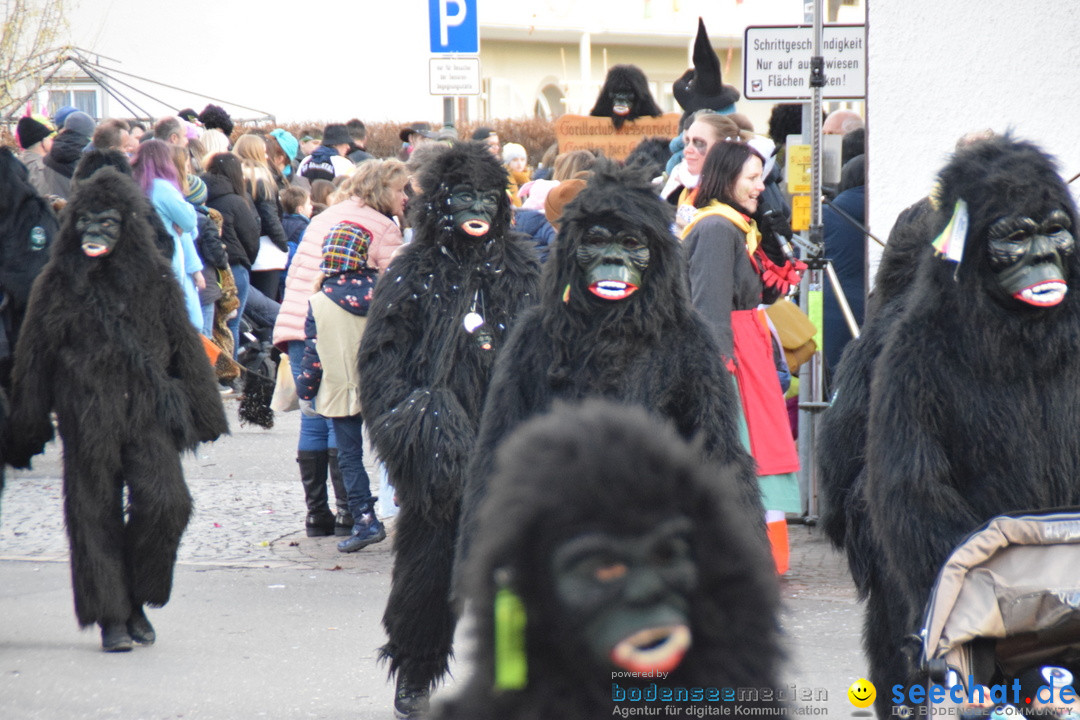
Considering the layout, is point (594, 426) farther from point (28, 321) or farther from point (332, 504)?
point (332, 504)

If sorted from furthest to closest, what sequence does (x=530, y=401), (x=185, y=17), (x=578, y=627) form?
1. (x=185, y=17)
2. (x=530, y=401)
3. (x=578, y=627)

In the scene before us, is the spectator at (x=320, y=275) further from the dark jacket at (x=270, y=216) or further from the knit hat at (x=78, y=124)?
the dark jacket at (x=270, y=216)

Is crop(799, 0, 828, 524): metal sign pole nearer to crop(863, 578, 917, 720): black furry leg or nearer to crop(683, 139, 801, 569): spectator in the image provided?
crop(683, 139, 801, 569): spectator

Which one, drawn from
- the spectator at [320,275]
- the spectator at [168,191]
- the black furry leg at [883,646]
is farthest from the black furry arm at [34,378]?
the black furry leg at [883,646]

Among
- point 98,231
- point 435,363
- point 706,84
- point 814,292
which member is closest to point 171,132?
point 706,84

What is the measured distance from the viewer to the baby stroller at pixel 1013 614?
11.0 ft

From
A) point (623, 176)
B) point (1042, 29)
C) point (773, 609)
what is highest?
point (1042, 29)

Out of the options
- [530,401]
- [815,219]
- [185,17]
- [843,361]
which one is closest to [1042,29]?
[815,219]

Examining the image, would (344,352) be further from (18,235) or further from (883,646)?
(883,646)

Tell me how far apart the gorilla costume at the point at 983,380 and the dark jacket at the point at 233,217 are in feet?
30.6

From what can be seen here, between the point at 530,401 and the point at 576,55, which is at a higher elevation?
the point at 576,55

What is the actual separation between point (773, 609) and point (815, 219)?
5.78 metres

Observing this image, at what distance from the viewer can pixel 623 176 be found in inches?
184

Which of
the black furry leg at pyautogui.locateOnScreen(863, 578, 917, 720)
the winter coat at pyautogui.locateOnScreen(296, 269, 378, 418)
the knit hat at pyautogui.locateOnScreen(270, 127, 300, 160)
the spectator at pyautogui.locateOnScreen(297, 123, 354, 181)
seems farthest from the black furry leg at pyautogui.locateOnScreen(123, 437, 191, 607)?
the knit hat at pyautogui.locateOnScreen(270, 127, 300, 160)
